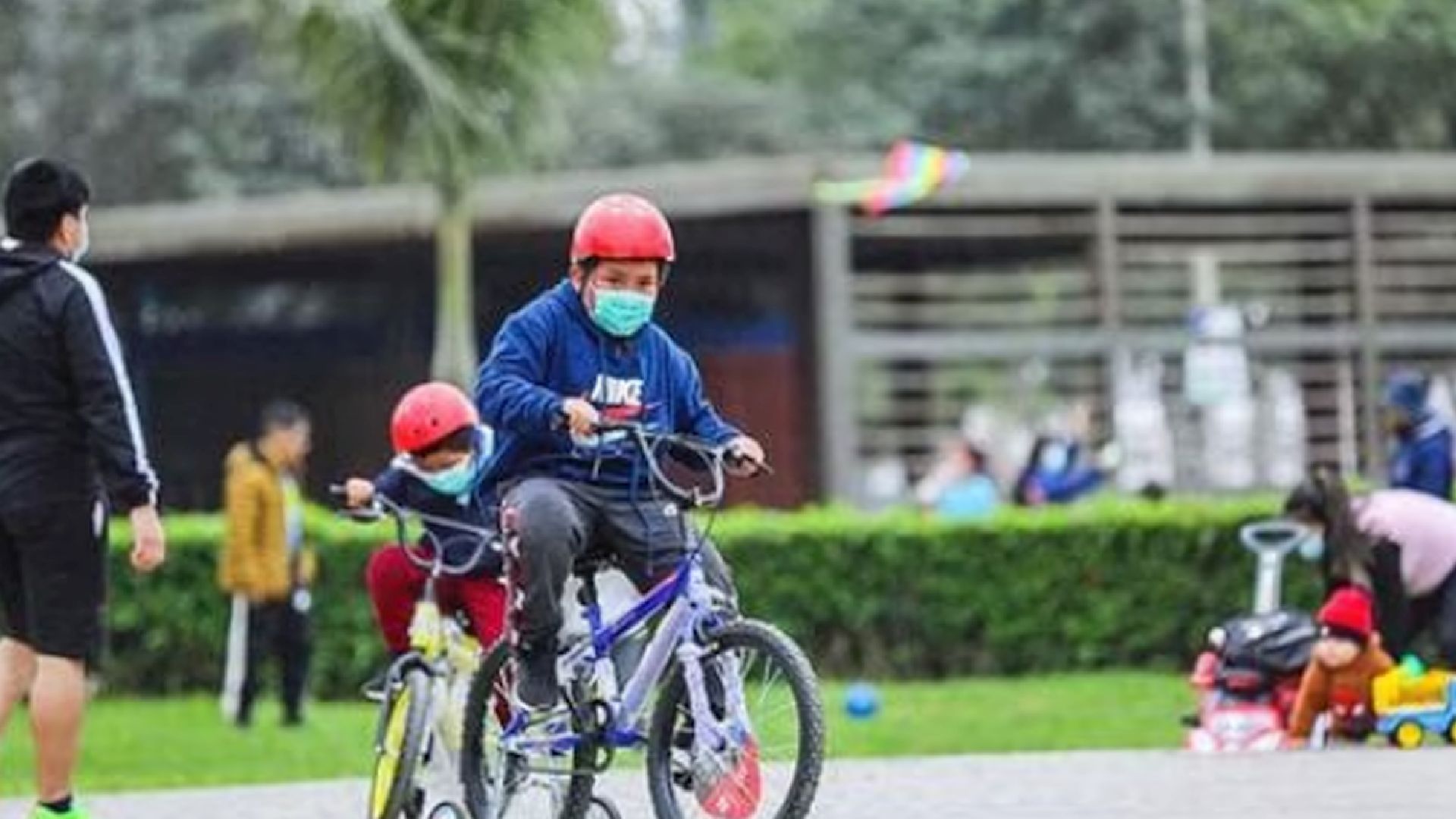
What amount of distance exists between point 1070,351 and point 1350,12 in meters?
17.6

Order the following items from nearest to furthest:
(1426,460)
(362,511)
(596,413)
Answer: (596,413) < (362,511) < (1426,460)

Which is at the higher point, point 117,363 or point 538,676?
point 117,363

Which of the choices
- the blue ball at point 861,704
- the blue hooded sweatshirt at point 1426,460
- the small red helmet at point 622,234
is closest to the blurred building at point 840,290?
the blue ball at point 861,704

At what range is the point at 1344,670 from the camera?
501 inches

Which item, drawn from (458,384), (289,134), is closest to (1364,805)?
(458,384)

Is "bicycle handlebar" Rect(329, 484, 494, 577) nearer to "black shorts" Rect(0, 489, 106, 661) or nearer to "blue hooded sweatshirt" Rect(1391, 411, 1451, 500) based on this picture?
"black shorts" Rect(0, 489, 106, 661)

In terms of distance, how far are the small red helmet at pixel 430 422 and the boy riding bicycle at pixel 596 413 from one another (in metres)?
1.18

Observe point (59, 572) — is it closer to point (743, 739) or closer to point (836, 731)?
point (743, 739)

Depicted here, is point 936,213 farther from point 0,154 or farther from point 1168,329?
point 0,154

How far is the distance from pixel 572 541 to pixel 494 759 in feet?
2.65

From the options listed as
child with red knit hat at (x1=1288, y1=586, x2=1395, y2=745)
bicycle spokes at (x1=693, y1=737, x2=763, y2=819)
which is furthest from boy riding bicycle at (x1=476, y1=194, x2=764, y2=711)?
child with red knit hat at (x1=1288, y1=586, x2=1395, y2=745)

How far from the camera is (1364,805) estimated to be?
9312 mm

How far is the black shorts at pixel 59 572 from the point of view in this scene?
894 cm

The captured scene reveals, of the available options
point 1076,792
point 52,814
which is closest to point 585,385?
point 52,814
